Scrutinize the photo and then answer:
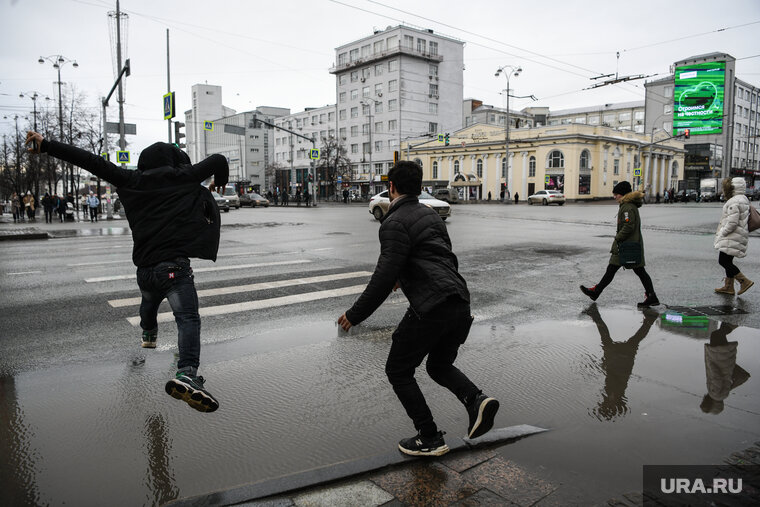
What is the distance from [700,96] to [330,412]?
307 ft

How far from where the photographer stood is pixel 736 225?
7734mm

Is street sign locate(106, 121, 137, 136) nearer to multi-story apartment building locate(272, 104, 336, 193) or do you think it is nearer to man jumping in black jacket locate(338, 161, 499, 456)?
man jumping in black jacket locate(338, 161, 499, 456)

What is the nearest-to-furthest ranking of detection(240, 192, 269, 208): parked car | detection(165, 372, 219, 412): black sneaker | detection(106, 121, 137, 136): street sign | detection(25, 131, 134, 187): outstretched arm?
detection(165, 372, 219, 412): black sneaker
detection(25, 131, 134, 187): outstretched arm
detection(106, 121, 137, 136): street sign
detection(240, 192, 269, 208): parked car

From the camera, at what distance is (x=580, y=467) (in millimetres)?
3041

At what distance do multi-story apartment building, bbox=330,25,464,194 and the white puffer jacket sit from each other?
6876cm

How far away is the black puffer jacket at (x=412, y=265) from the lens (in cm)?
298

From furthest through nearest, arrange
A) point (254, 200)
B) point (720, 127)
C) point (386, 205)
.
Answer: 1. point (720, 127)
2. point (254, 200)
3. point (386, 205)

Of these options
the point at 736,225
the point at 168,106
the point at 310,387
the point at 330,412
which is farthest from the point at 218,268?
the point at 168,106

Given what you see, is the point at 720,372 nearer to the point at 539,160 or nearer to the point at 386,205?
the point at 386,205

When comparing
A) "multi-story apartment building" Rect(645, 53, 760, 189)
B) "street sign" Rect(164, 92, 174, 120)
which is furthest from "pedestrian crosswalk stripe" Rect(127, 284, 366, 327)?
"multi-story apartment building" Rect(645, 53, 760, 189)

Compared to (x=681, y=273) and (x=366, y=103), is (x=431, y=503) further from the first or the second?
(x=366, y=103)

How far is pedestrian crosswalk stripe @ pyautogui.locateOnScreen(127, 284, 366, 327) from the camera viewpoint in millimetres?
6564

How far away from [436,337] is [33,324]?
5484mm

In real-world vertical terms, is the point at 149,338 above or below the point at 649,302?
above
